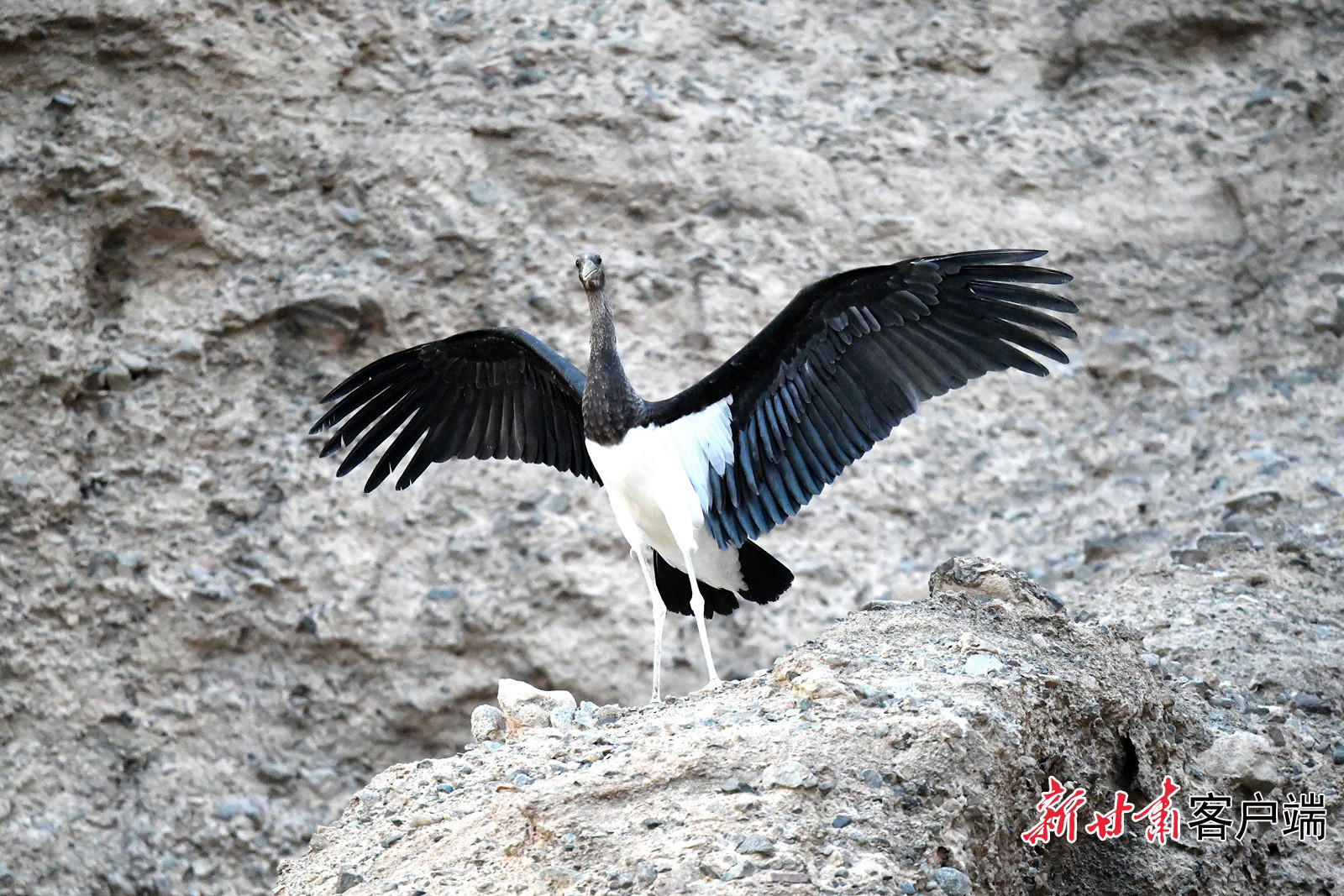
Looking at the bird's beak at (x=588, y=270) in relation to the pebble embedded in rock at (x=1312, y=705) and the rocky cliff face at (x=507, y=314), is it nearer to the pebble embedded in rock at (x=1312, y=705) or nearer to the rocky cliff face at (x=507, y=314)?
the rocky cliff face at (x=507, y=314)

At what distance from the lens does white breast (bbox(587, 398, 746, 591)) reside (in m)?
4.69

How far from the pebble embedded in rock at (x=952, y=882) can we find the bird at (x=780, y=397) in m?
1.45

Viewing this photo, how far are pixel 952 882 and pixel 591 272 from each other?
2.52 m

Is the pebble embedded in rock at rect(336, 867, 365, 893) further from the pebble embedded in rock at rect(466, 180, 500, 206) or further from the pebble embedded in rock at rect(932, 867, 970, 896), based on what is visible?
the pebble embedded in rock at rect(466, 180, 500, 206)

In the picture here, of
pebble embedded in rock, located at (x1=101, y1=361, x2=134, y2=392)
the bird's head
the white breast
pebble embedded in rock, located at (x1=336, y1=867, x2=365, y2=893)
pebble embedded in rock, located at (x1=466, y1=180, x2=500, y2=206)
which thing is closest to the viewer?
pebble embedded in rock, located at (x1=336, y1=867, x2=365, y2=893)

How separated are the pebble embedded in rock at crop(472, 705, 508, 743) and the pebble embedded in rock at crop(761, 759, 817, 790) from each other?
1211mm

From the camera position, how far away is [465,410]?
217 inches

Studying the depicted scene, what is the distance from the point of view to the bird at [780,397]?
14.9 ft

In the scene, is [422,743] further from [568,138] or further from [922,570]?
[568,138]

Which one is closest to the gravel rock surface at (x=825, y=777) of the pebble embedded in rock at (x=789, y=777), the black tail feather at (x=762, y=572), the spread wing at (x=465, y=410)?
the pebble embedded in rock at (x=789, y=777)

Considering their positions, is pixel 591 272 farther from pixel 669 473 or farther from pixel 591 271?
pixel 669 473

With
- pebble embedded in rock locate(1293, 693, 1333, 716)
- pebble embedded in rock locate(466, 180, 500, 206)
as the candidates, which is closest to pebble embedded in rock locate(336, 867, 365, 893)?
pebble embedded in rock locate(1293, 693, 1333, 716)

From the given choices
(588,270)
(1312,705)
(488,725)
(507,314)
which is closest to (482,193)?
(507,314)

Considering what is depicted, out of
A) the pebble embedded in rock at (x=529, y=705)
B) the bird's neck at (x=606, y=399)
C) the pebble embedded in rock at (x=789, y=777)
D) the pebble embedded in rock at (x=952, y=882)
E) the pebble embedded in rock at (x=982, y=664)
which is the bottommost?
the pebble embedded in rock at (x=529, y=705)
